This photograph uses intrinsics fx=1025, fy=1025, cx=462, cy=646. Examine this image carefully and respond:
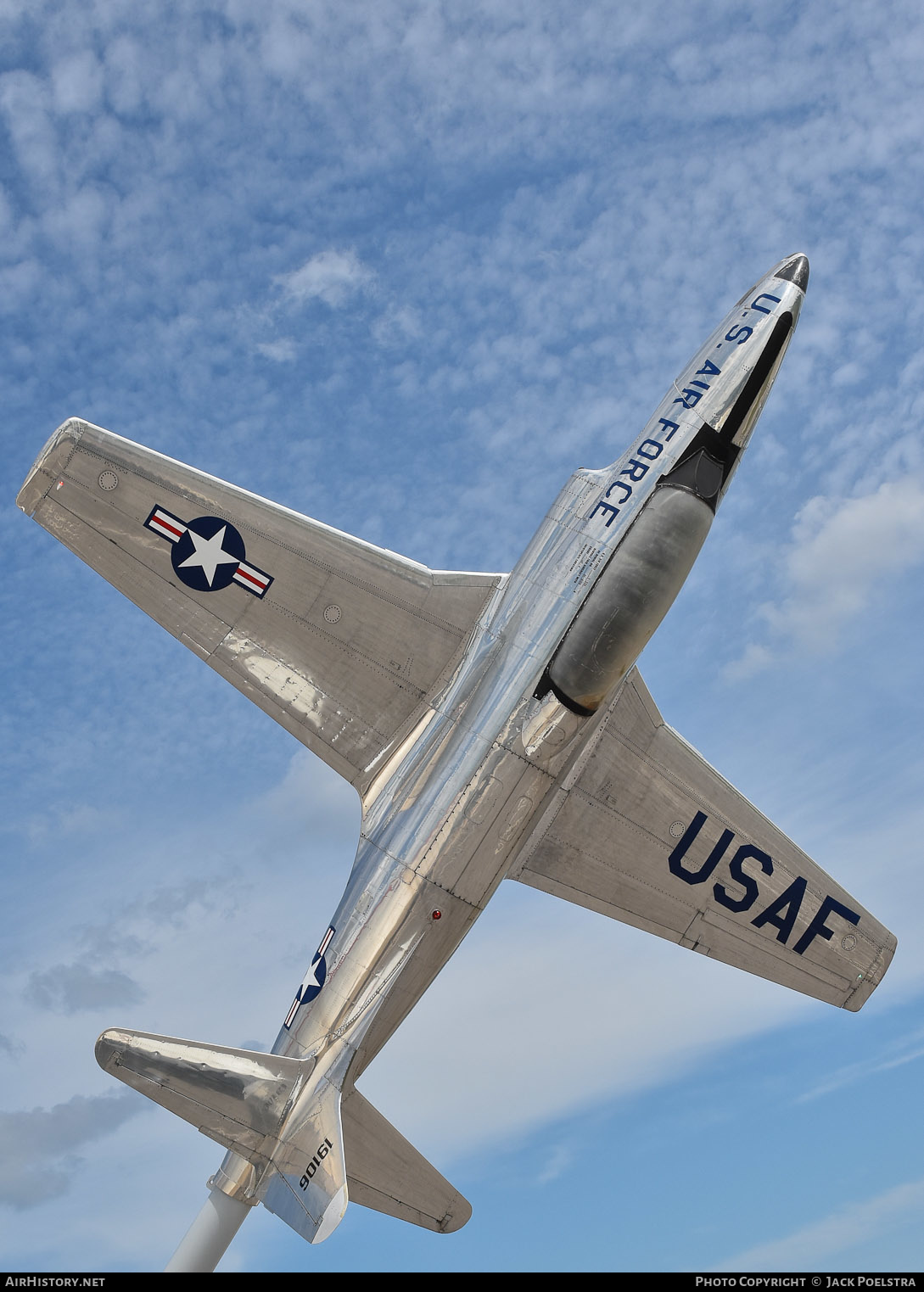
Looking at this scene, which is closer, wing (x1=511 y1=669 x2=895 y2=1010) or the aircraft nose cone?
the aircraft nose cone

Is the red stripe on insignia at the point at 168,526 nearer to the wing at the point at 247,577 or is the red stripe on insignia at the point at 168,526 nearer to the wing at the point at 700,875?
the wing at the point at 247,577

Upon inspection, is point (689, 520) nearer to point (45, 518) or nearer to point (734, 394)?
point (734, 394)

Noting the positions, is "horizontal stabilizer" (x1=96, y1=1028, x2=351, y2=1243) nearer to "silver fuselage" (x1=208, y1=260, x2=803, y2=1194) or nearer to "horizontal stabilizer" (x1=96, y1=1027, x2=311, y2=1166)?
"horizontal stabilizer" (x1=96, y1=1027, x2=311, y2=1166)

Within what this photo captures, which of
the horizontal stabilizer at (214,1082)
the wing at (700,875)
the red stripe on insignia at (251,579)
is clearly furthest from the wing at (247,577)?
the horizontal stabilizer at (214,1082)

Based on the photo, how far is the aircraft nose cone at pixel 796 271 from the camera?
19172 millimetres

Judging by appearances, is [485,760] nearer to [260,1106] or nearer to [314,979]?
[314,979]

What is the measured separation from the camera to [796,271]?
63.2 feet

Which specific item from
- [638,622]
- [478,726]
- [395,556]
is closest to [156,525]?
[395,556]

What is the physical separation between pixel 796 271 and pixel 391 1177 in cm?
1784

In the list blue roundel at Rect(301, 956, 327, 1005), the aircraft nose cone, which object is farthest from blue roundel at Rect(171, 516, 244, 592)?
the aircraft nose cone

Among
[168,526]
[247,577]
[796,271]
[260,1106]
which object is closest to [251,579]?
[247,577]

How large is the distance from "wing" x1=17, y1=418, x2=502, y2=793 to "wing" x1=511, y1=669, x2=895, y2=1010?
4580 mm

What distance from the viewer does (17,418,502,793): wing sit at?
19.6 metres

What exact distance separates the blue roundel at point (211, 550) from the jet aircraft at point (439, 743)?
5 cm
